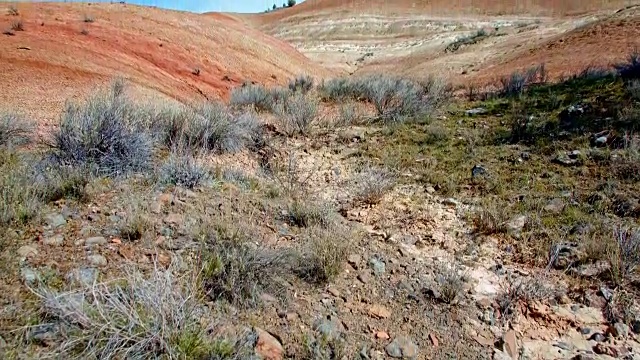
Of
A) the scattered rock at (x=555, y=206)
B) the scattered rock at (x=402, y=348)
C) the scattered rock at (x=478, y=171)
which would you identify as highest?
the scattered rock at (x=478, y=171)

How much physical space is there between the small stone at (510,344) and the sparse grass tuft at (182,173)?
111 inches

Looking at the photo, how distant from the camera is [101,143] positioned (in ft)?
14.2

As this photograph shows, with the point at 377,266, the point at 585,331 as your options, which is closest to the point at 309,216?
the point at 377,266

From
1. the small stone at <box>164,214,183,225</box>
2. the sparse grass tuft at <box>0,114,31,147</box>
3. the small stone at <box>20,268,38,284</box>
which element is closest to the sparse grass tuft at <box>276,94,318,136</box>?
the sparse grass tuft at <box>0,114,31,147</box>

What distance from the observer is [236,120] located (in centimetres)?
643

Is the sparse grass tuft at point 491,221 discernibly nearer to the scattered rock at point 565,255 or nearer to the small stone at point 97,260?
the scattered rock at point 565,255

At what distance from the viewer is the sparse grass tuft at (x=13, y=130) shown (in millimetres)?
4559

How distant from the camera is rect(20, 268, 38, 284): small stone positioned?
7.71ft

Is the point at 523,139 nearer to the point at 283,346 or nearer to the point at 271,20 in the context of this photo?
the point at 283,346

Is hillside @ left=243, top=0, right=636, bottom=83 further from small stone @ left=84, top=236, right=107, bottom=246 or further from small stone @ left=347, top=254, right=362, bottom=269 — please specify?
small stone @ left=84, top=236, right=107, bottom=246

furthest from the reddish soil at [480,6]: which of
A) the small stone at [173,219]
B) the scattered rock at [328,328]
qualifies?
the scattered rock at [328,328]

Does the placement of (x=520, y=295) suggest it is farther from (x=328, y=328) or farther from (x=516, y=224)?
(x=328, y=328)

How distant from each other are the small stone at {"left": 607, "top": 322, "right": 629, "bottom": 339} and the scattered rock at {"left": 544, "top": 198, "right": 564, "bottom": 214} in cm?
155

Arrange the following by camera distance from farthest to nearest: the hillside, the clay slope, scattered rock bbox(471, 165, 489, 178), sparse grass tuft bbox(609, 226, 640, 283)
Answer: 1. the hillside
2. the clay slope
3. scattered rock bbox(471, 165, 489, 178)
4. sparse grass tuft bbox(609, 226, 640, 283)
